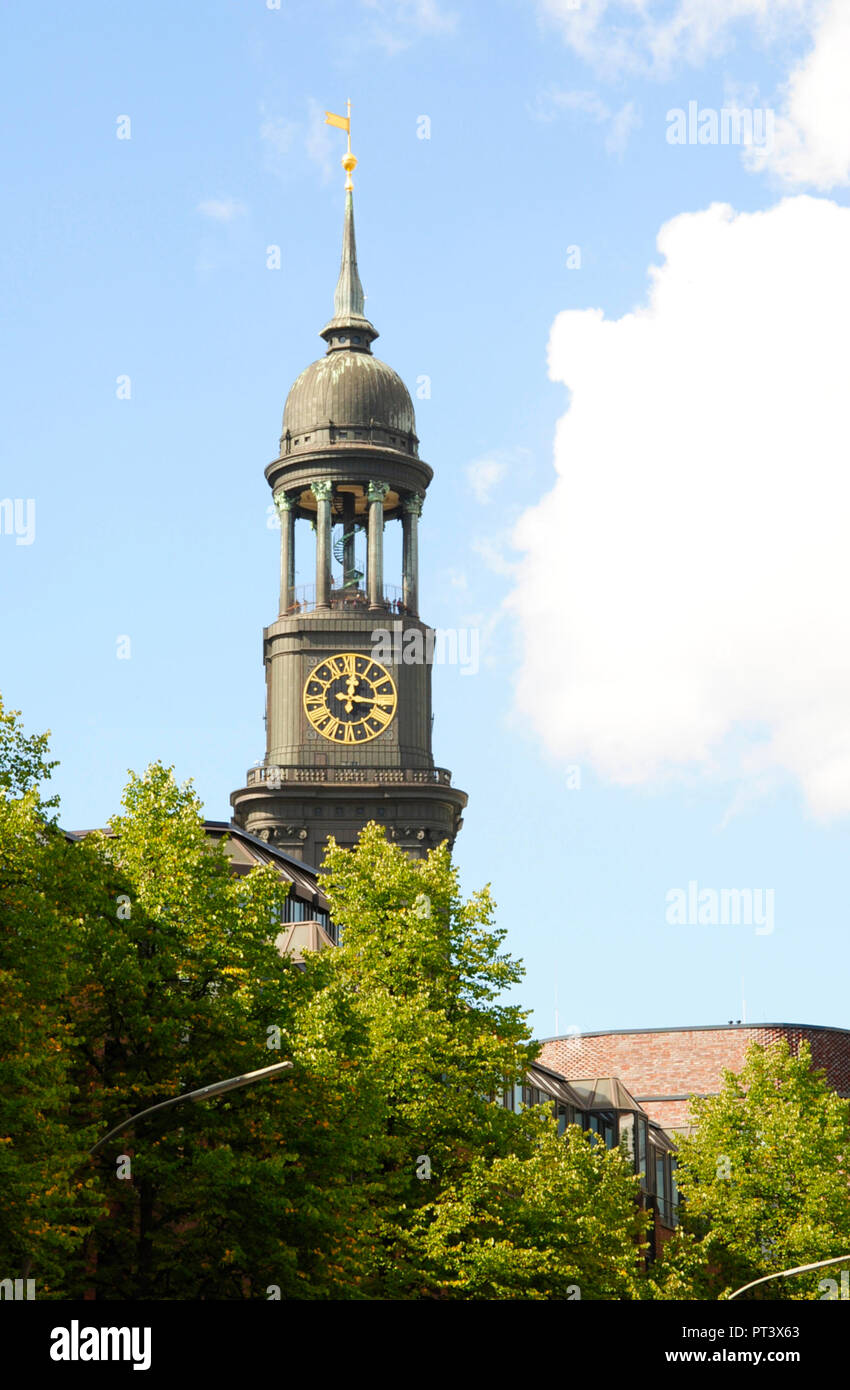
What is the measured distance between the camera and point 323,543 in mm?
100375

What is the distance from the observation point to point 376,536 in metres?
99.8

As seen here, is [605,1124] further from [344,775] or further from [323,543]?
[323,543]

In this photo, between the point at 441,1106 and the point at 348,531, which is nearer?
the point at 441,1106

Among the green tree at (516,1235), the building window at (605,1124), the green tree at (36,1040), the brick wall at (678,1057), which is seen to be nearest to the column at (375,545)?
the building window at (605,1124)

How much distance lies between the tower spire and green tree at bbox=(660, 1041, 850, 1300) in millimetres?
48740

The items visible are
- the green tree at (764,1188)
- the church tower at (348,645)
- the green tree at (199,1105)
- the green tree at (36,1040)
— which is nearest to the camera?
the green tree at (36,1040)

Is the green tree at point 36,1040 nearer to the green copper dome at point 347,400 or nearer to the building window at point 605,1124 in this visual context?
the building window at point 605,1124

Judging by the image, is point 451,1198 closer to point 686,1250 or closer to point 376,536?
point 686,1250

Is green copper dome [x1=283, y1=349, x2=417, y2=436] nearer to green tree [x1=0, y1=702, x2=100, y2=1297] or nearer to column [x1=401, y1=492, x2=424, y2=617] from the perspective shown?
column [x1=401, y1=492, x2=424, y2=617]

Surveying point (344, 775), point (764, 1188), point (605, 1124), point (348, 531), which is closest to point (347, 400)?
point (348, 531)

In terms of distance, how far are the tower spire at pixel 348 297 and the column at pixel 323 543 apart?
930cm

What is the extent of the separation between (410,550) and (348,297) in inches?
604

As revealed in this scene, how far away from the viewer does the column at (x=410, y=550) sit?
332 feet

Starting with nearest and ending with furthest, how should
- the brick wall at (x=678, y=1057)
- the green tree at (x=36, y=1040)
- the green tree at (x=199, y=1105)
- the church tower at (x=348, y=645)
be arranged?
1. the green tree at (x=36, y=1040)
2. the green tree at (x=199, y=1105)
3. the church tower at (x=348, y=645)
4. the brick wall at (x=678, y=1057)
